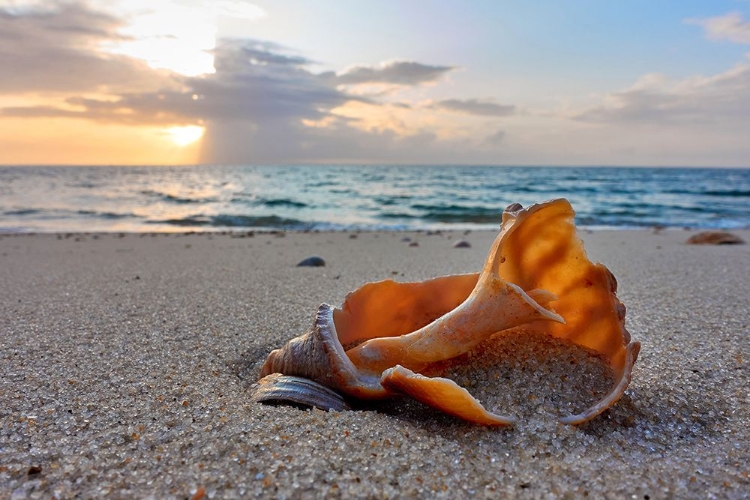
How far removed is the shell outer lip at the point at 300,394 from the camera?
1.89 m

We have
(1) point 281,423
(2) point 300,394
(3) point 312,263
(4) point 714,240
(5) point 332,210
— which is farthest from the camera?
(5) point 332,210

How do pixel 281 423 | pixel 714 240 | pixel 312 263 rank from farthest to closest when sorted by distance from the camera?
pixel 714 240 → pixel 312 263 → pixel 281 423

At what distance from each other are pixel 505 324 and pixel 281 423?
946mm

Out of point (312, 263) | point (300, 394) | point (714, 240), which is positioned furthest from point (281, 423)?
point (714, 240)

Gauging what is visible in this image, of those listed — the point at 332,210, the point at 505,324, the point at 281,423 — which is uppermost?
the point at 505,324

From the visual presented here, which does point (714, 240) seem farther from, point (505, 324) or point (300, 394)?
point (300, 394)

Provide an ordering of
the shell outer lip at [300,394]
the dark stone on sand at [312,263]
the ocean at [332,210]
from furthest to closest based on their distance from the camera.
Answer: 1. the ocean at [332,210]
2. the dark stone on sand at [312,263]
3. the shell outer lip at [300,394]

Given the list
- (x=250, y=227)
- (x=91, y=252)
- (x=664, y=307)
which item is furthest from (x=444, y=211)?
(x=664, y=307)

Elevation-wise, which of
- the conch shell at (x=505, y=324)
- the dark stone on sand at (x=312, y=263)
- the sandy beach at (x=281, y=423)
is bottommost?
the dark stone on sand at (x=312, y=263)

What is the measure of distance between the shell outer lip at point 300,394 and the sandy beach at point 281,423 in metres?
0.06

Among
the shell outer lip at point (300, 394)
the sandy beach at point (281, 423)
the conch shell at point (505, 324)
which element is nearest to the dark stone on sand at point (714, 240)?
the sandy beach at point (281, 423)

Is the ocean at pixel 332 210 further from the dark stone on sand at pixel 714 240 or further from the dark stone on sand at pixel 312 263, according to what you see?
the dark stone on sand at pixel 312 263

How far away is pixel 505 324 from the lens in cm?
201

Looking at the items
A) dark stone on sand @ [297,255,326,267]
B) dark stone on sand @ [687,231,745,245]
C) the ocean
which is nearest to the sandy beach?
dark stone on sand @ [297,255,326,267]
